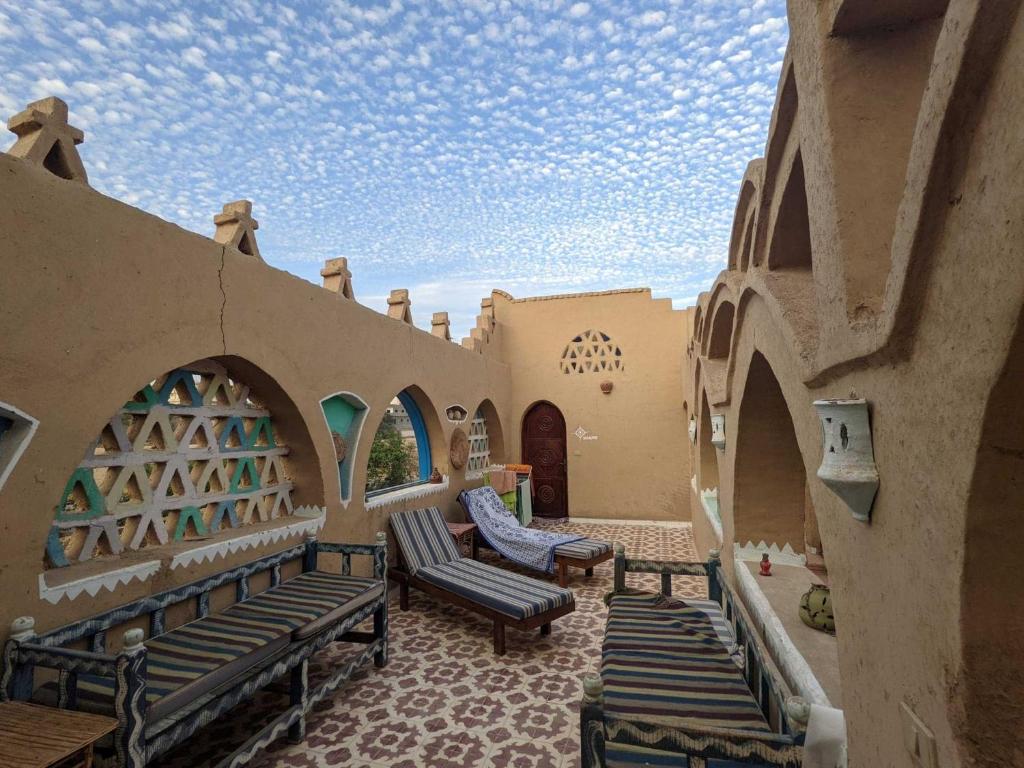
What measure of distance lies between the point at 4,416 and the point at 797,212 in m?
4.02

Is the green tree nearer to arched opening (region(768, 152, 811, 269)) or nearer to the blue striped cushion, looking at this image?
the blue striped cushion

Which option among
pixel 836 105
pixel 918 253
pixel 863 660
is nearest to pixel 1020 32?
pixel 918 253

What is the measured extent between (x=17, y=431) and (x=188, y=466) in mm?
1308

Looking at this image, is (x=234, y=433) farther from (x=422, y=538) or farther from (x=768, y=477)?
(x=768, y=477)

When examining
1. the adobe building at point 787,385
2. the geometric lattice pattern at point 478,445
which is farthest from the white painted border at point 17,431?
the geometric lattice pattern at point 478,445

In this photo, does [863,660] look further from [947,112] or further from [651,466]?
[651,466]

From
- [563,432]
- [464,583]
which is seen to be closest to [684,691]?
[464,583]

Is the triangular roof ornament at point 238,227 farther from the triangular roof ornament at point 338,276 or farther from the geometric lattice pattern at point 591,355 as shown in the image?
the geometric lattice pattern at point 591,355

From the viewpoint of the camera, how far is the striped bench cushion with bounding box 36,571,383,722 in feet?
8.07

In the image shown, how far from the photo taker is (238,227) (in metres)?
3.97

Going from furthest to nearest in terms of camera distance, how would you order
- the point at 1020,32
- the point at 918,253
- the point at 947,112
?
1. the point at 918,253
2. the point at 947,112
3. the point at 1020,32

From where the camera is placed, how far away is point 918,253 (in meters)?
1.13

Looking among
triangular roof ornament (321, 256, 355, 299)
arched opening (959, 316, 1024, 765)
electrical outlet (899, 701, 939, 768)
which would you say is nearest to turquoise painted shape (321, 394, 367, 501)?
triangular roof ornament (321, 256, 355, 299)

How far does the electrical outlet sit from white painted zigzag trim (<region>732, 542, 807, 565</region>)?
2.57m
